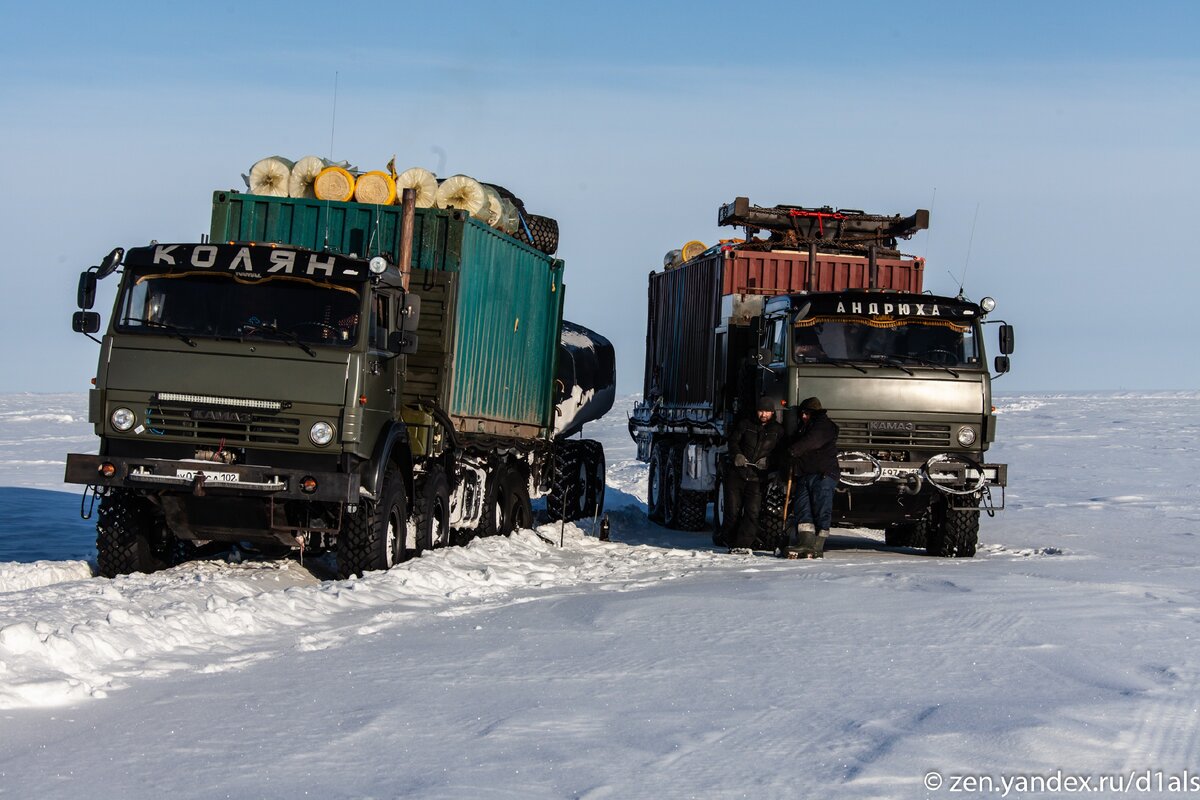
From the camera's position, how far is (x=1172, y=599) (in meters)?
9.61

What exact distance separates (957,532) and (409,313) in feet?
21.4

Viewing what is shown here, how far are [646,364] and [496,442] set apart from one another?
24.0ft

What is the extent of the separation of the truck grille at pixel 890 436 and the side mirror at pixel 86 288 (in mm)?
7428

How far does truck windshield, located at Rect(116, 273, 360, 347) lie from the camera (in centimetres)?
1141

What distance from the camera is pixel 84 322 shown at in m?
11.2

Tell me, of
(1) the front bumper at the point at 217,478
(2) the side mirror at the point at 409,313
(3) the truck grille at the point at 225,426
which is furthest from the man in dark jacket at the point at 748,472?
(3) the truck grille at the point at 225,426

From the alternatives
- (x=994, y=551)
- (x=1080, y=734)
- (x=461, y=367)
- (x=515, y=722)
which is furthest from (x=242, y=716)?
(x=994, y=551)

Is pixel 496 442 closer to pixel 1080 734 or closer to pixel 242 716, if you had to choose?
pixel 242 716

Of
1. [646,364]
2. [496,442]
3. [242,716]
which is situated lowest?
[242,716]

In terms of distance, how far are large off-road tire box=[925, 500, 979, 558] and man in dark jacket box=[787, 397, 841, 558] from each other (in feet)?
4.19

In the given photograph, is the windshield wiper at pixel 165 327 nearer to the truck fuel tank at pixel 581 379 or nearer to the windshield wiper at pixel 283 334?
the windshield wiper at pixel 283 334

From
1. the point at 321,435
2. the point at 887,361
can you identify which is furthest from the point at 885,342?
the point at 321,435

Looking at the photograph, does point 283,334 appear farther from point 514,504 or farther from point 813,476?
point 514,504

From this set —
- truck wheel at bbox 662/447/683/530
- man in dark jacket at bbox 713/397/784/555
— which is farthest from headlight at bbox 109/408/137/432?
truck wheel at bbox 662/447/683/530
